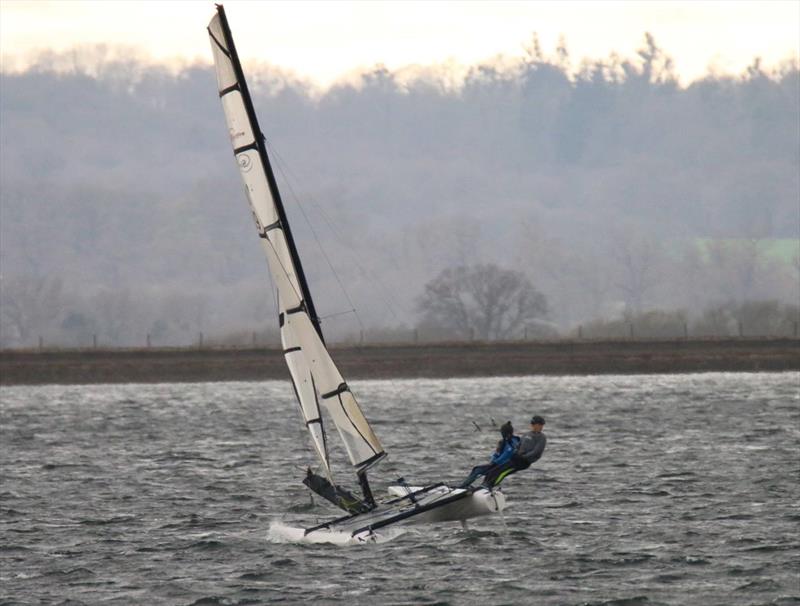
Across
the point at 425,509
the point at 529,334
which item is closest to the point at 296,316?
the point at 425,509

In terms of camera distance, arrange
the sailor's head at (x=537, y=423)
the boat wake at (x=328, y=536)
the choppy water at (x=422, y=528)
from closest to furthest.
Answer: the choppy water at (x=422, y=528)
the sailor's head at (x=537, y=423)
the boat wake at (x=328, y=536)

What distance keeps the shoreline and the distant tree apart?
45272mm

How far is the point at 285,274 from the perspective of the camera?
3322 centimetres

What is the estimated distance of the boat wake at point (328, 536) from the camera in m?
32.4

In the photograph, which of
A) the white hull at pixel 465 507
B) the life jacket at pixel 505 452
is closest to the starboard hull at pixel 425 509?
the white hull at pixel 465 507

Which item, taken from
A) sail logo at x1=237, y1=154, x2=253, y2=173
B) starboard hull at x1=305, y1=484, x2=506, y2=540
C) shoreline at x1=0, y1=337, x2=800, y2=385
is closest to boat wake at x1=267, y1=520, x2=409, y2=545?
starboard hull at x1=305, y1=484, x2=506, y2=540

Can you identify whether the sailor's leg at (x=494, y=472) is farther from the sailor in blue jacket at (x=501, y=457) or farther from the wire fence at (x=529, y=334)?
the wire fence at (x=529, y=334)

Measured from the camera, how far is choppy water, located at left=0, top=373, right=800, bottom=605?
28.2 metres

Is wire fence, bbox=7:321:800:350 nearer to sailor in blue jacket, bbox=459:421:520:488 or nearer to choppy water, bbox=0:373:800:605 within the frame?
choppy water, bbox=0:373:800:605

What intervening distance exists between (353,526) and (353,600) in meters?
5.99

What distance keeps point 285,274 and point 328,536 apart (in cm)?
577

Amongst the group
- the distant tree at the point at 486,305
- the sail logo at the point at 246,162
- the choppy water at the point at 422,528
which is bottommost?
the choppy water at the point at 422,528

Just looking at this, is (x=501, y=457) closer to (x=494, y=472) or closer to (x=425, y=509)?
(x=494, y=472)

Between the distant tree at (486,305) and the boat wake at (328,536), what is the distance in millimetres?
138442
